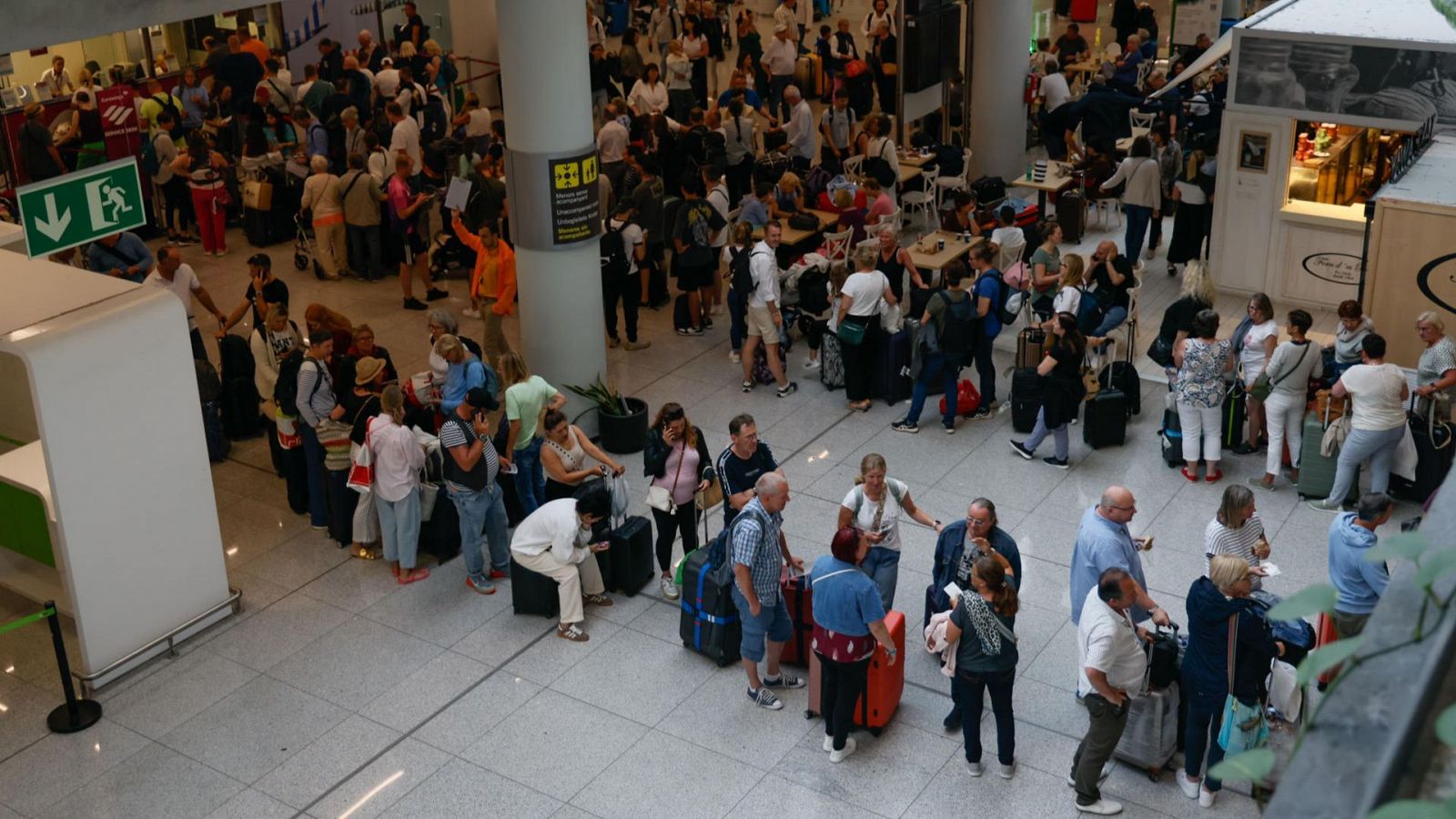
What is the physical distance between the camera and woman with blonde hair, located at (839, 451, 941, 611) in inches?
297

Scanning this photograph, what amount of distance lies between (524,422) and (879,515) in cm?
264

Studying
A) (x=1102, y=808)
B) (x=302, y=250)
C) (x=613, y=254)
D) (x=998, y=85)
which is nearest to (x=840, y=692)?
(x=1102, y=808)

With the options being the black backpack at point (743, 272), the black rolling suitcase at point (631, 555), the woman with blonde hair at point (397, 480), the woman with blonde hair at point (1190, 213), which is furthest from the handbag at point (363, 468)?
the woman with blonde hair at point (1190, 213)

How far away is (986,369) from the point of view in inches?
442

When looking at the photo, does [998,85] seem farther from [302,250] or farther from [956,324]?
[302,250]

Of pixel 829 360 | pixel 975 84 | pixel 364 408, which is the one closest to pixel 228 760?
pixel 364 408

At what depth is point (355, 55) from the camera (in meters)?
19.6

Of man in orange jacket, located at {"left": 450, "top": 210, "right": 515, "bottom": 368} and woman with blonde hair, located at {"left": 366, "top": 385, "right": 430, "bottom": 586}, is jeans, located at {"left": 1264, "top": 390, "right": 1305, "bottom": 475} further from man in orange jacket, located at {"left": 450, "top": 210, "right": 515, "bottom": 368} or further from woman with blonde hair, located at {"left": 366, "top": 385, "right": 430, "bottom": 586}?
man in orange jacket, located at {"left": 450, "top": 210, "right": 515, "bottom": 368}

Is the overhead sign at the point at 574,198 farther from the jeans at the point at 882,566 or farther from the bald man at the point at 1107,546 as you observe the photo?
the bald man at the point at 1107,546

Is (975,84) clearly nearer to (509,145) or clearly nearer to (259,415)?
(509,145)

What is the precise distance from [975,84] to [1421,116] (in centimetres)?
579

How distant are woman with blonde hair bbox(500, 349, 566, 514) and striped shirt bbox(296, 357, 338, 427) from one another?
43.6 inches

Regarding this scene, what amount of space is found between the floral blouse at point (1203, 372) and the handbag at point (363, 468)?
211 inches

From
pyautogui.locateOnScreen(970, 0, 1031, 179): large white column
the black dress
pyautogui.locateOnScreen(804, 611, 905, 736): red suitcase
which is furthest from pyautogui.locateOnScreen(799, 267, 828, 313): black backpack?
pyautogui.locateOnScreen(970, 0, 1031, 179): large white column
